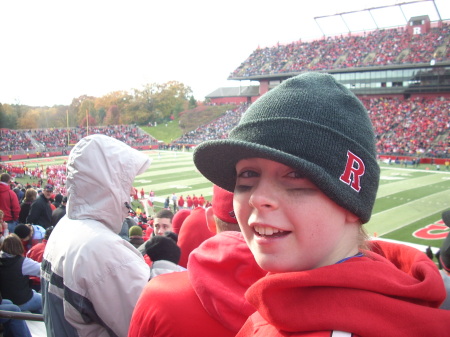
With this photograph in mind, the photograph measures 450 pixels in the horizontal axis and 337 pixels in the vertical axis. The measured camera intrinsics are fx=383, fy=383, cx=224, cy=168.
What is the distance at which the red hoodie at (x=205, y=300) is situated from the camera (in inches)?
50.6

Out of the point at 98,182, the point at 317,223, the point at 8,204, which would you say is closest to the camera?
the point at 317,223

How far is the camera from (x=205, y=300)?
1.31 metres

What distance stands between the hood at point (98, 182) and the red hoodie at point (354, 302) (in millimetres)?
1531

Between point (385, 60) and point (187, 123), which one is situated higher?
point (385, 60)

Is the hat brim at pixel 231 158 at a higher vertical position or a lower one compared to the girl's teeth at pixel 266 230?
higher

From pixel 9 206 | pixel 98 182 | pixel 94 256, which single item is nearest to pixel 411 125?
pixel 9 206

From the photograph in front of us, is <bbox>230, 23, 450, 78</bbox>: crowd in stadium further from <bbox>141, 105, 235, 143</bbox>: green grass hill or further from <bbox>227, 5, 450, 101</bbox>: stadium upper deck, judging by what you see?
<bbox>141, 105, 235, 143</bbox>: green grass hill

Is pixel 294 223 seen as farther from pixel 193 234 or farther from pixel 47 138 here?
pixel 47 138

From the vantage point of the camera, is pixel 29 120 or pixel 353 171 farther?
pixel 29 120

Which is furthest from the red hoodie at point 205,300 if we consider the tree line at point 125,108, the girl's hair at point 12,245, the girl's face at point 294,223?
the tree line at point 125,108

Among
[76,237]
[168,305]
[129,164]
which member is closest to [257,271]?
[168,305]

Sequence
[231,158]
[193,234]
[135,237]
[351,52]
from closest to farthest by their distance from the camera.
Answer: [231,158] < [193,234] < [135,237] < [351,52]

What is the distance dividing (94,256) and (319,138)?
1388 mm

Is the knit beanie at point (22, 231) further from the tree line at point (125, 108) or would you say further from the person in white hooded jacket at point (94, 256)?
the tree line at point (125, 108)
